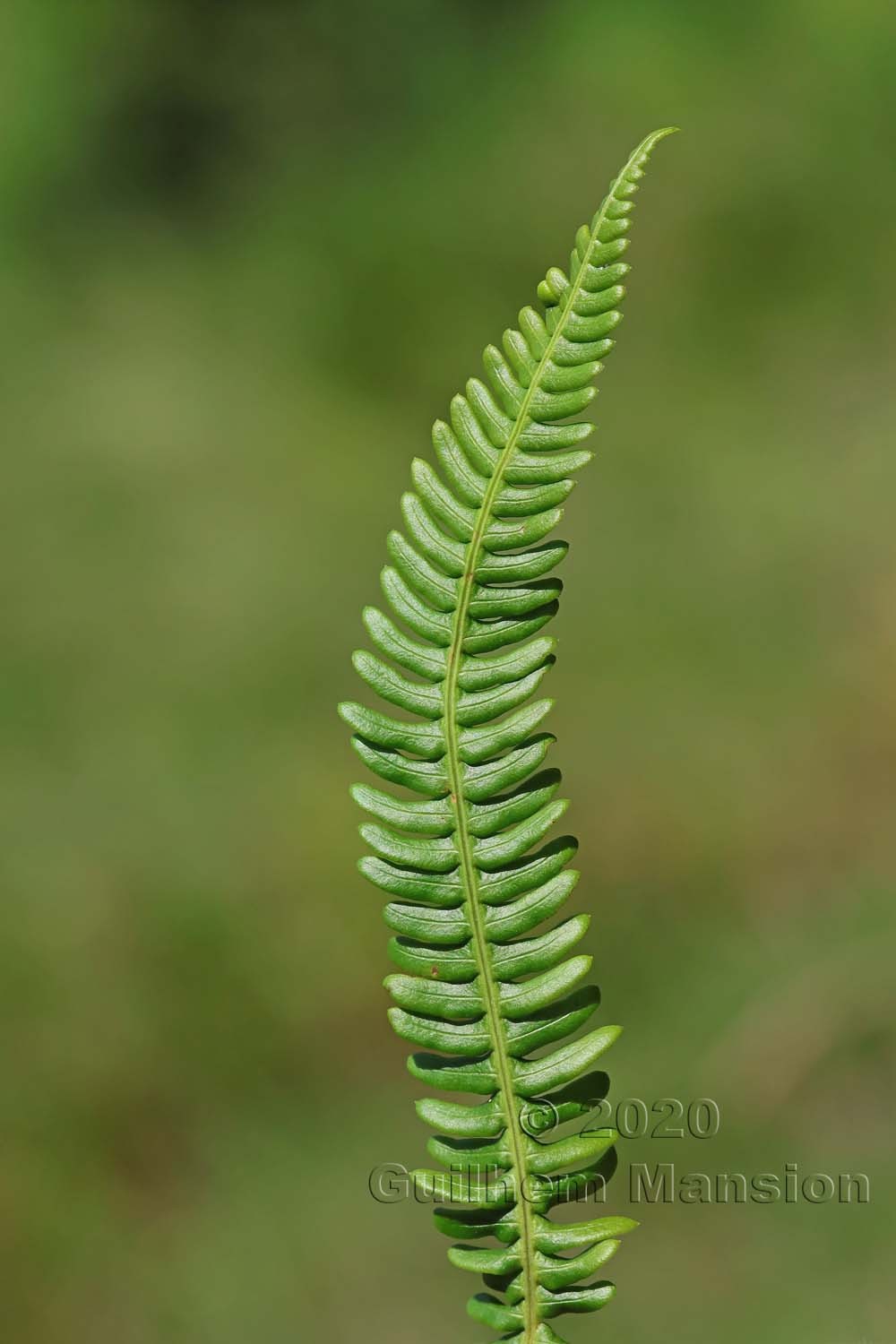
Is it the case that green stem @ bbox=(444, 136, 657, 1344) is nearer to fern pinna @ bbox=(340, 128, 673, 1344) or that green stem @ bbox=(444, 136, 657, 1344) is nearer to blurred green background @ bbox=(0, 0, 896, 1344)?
fern pinna @ bbox=(340, 128, 673, 1344)

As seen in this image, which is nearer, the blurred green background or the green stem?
the green stem

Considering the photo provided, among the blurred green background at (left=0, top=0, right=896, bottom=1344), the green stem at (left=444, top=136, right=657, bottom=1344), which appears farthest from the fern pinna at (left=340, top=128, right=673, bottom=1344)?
the blurred green background at (left=0, top=0, right=896, bottom=1344)

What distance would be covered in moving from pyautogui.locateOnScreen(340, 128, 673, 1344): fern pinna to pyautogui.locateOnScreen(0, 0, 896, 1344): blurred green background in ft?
7.67

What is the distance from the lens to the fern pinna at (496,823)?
109cm

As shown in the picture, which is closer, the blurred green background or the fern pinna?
the fern pinna

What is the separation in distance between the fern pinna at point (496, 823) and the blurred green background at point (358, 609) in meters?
2.34

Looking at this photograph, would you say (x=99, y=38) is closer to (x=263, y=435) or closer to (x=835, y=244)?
(x=263, y=435)

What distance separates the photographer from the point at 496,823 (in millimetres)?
1115

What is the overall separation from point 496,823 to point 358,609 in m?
3.59

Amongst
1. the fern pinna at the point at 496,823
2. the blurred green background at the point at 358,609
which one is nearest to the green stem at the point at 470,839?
the fern pinna at the point at 496,823

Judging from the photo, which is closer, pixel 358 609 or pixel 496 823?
pixel 496 823

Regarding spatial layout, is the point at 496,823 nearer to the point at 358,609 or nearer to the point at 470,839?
the point at 470,839

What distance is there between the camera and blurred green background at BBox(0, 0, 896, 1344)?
3.49 metres

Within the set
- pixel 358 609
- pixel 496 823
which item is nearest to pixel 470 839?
pixel 496 823
